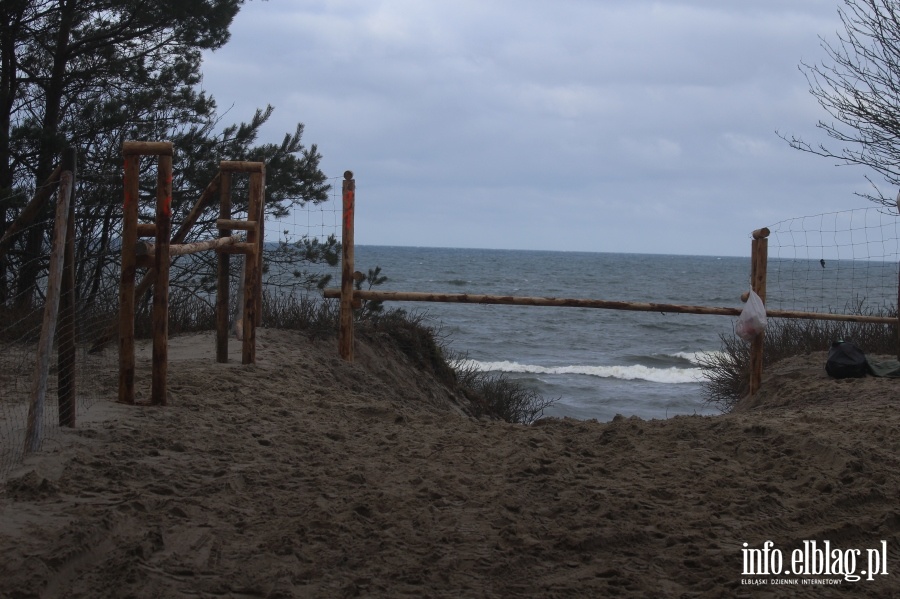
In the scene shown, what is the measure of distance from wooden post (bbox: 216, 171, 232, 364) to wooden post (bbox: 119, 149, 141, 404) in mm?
1401

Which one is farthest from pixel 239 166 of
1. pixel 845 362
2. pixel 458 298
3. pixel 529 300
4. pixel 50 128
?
pixel 845 362

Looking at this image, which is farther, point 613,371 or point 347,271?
point 613,371

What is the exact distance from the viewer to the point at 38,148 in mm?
9195

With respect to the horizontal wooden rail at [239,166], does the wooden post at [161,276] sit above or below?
below

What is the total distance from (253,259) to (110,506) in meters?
3.66

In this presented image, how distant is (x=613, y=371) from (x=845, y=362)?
9.93 metres

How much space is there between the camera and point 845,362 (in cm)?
801

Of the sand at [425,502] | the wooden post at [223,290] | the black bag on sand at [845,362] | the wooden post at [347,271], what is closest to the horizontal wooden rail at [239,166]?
the wooden post at [223,290]

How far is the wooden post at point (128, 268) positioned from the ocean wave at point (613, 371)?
1188 centimetres

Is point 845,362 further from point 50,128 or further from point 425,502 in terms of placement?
point 50,128

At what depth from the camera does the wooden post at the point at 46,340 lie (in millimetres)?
4113

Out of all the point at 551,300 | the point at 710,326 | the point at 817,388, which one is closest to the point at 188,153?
the point at 551,300

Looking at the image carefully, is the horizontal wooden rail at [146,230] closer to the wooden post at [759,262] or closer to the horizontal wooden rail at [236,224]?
the horizontal wooden rail at [236,224]

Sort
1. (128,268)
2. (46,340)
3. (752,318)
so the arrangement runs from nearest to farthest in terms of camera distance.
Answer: (46,340), (128,268), (752,318)
